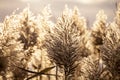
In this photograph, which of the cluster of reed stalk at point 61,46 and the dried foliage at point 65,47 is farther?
the dried foliage at point 65,47

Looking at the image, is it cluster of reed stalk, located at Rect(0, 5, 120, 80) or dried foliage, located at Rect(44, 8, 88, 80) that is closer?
cluster of reed stalk, located at Rect(0, 5, 120, 80)

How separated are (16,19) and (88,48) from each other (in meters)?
12.9

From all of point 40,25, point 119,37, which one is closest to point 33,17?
point 40,25

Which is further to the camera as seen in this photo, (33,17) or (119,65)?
(33,17)

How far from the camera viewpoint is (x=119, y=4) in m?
25.2

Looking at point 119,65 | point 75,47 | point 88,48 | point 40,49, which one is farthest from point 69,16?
point 88,48

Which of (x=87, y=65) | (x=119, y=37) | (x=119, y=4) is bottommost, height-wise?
(x=87, y=65)

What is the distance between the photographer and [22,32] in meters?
24.4

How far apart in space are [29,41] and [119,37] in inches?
367

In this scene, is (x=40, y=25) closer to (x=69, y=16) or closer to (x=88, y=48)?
(x=88, y=48)

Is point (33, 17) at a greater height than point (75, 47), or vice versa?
point (33, 17)

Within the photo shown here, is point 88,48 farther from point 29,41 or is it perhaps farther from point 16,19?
point 16,19

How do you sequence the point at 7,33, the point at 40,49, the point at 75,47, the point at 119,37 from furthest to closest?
the point at 40,49 < the point at 119,37 < the point at 75,47 < the point at 7,33

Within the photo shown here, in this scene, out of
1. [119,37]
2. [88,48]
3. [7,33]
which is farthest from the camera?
[88,48]
